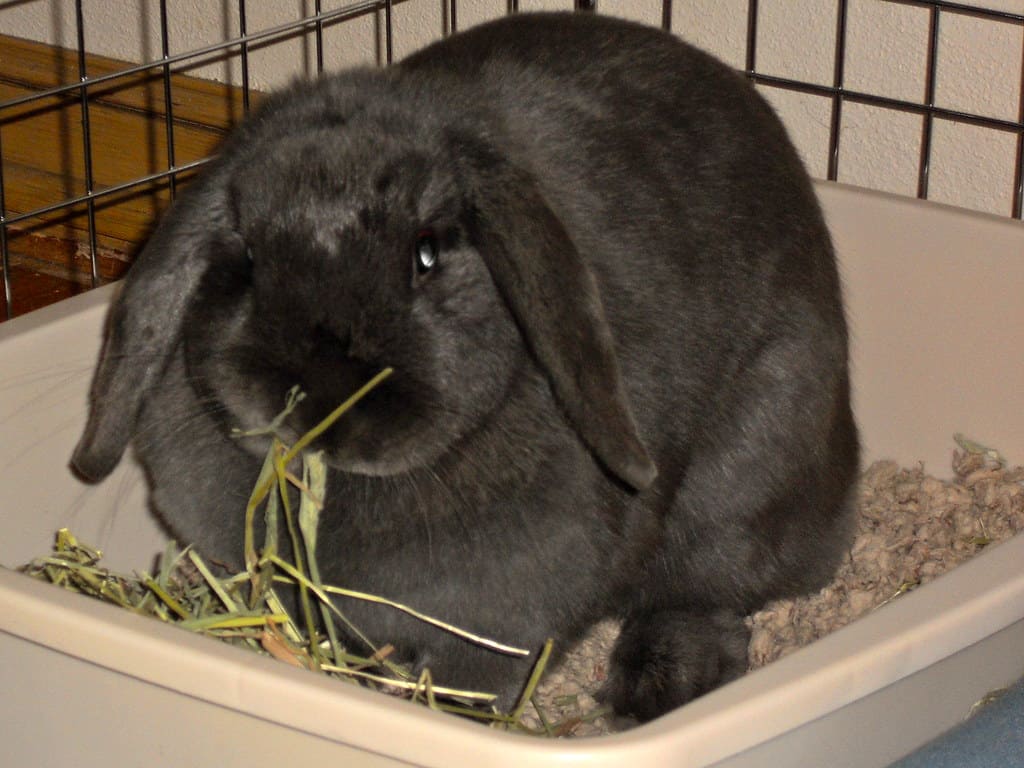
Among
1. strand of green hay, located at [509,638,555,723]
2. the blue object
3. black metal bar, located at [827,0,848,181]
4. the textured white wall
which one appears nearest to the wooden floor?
the textured white wall

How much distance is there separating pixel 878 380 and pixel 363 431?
1.05m

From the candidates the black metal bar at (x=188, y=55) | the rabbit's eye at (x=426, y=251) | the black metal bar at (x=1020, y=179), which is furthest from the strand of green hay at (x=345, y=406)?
the black metal bar at (x=1020, y=179)

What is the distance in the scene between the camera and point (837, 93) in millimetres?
1980

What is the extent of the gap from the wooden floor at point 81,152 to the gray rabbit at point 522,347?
119cm

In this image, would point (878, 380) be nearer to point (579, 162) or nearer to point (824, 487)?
point (824, 487)

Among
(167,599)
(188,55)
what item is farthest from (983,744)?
(188,55)

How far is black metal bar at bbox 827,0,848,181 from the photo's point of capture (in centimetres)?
205

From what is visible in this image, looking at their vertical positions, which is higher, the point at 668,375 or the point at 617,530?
the point at 668,375

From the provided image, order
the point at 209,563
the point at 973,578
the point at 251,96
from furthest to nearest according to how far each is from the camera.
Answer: the point at 251,96
the point at 209,563
the point at 973,578

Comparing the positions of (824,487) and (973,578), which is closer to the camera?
(973,578)

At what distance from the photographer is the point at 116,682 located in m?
1.21

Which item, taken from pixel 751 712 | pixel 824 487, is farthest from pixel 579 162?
pixel 751 712

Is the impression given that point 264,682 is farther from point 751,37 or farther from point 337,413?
point 751,37

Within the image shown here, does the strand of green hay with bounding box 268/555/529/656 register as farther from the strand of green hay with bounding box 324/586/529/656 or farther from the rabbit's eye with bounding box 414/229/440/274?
the rabbit's eye with bounding box 414/229/440/274
